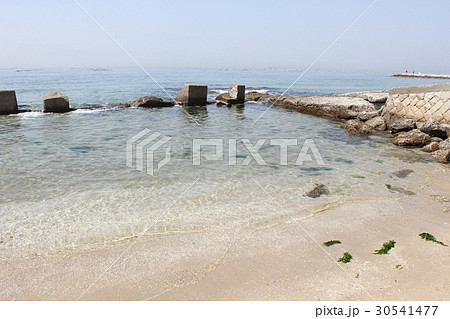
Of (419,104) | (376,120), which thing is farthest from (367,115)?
(419,104)

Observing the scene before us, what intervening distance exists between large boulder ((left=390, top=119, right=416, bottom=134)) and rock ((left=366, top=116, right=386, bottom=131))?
0.86 metres

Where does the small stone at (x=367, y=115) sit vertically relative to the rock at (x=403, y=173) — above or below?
above

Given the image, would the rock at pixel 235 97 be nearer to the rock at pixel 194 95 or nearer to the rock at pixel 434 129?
the rock at pixel 194 95

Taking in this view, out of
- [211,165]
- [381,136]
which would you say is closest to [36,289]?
[211,165]

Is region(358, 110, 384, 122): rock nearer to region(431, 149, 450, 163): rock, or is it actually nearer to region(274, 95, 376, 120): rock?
region(274, 95, 376, 120): rock

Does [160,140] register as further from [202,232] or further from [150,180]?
[202,232]

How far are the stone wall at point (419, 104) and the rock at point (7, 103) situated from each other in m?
17.8

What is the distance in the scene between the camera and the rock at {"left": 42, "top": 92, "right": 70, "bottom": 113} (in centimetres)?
1521

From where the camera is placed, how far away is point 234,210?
5832mm

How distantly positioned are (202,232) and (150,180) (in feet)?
9.12

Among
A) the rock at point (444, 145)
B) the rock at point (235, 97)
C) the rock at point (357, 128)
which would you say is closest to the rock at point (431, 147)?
the rock at point (444, 145)

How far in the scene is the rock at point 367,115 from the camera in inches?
578

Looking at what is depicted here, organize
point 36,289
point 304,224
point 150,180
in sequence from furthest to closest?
point 150,180 → point 304,224 → point 36,289

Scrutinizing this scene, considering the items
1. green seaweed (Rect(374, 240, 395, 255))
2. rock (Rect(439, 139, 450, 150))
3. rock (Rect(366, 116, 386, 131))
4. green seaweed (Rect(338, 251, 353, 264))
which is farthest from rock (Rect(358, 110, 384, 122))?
green seaweed (Rect(338, 251, 353, 264))
